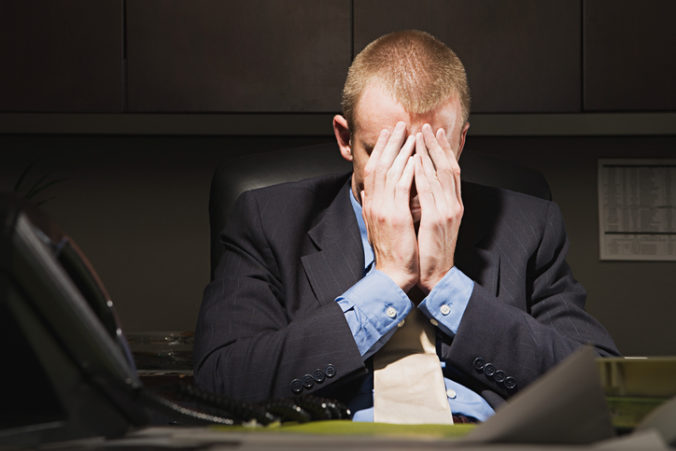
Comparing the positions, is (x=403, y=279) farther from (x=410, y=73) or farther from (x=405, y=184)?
(x=410, y=73)

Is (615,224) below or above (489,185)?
below

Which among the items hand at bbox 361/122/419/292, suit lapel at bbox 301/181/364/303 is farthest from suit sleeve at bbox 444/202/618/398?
suit lapel at bbox 301/181/364/303

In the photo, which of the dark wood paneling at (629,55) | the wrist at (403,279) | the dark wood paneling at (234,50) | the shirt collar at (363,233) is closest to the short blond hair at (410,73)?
the shirt collar at (363,233)

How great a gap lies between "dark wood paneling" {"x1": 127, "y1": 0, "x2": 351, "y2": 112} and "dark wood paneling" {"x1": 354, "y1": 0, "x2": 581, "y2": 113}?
106 millimetres

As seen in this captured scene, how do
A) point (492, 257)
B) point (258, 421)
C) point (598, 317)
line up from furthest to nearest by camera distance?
point (598, 317) → point (492, 257) → point (258, 421)

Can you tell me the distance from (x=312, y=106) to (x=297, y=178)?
552mm

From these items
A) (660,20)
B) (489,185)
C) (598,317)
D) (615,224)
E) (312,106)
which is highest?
(660,20)

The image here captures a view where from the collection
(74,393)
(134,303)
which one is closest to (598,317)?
(134,303)

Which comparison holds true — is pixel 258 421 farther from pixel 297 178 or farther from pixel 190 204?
pixel 190 204

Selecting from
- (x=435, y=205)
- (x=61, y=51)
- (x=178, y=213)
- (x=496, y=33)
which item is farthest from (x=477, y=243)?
(x=61, y=51)

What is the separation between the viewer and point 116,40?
1.87 metres

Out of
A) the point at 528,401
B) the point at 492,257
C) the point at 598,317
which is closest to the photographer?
the point at 528,401

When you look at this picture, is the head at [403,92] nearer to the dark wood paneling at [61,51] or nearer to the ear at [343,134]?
the ear at [343,134]

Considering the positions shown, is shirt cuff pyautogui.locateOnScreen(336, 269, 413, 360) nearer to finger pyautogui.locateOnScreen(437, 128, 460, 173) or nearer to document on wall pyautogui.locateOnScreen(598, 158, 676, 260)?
finger pyautogui.locateOnScreen(437, 128, 460, 173)
